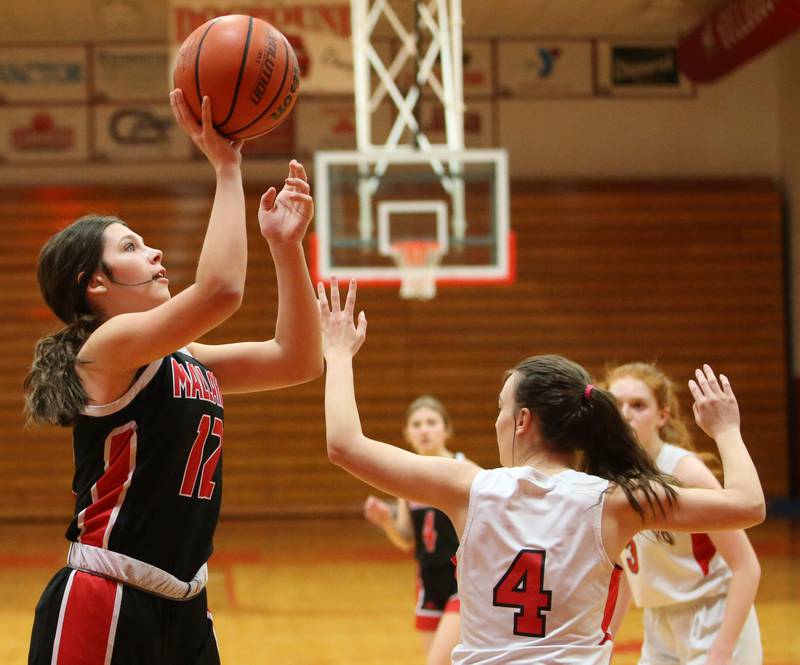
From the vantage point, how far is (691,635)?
3670mm

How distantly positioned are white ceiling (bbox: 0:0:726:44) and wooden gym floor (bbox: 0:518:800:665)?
5.54 m

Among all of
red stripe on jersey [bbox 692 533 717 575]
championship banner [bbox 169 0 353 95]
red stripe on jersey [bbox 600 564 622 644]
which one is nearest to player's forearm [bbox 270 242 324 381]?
red stripe on jersey [bbox 600 564 622 644]

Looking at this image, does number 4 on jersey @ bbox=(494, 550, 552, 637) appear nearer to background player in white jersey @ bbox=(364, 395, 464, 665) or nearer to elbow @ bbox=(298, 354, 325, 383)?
elbow @ bbox=(298, 354, 325, 383)

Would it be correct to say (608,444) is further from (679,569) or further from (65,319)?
(679,569)

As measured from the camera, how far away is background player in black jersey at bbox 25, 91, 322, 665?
2.33 metres

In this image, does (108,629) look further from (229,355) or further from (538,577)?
(538,577)

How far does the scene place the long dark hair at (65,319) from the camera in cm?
241

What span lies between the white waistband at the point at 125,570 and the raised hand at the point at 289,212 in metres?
0.79

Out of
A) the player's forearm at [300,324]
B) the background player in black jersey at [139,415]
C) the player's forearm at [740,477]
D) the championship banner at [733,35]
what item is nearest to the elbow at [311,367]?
the player's forearm at [300,324]

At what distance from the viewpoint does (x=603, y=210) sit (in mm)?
12695

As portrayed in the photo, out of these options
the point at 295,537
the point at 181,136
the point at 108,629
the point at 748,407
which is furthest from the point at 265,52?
the point at 748,407

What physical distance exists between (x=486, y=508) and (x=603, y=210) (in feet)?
35.2

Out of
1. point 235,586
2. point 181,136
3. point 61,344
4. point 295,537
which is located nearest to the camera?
point 61,344

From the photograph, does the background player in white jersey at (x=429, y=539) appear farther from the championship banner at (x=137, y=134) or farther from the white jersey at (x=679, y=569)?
the championship banner at (x=137, y=134)
